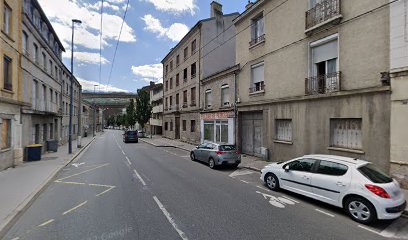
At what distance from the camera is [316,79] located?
34.6 feet

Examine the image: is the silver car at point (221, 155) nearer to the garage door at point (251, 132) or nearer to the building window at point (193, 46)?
the garage door at point (251, 132)

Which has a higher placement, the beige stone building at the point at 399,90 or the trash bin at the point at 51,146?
the beige stone building at the point at 399,90

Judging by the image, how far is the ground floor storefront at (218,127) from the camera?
668 inches

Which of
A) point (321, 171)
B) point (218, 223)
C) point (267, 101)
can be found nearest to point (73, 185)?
point (218, 223)

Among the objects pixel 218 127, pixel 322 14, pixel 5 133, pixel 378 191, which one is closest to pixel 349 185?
pixel 378 191

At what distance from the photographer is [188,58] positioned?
26.9m

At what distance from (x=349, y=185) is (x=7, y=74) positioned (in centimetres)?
1520

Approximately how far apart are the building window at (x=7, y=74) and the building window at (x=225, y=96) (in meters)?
13.1

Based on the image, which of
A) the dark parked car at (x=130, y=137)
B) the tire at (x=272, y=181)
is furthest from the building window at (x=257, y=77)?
the dark parked car at (x=130, y=137)

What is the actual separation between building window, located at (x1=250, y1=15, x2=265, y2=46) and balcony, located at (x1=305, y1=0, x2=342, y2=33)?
3.49 m

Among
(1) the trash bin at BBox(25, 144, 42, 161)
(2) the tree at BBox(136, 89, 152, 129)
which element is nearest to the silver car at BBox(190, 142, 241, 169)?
(1) the trash bin at BBox(25, 144, 42, 161)

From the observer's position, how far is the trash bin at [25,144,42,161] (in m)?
13.7

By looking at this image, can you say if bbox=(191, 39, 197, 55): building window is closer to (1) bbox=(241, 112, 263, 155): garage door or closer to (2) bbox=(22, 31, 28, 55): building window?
(1) bbox=(241, 112, 263, 155): garage door

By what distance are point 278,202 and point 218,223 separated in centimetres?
236
